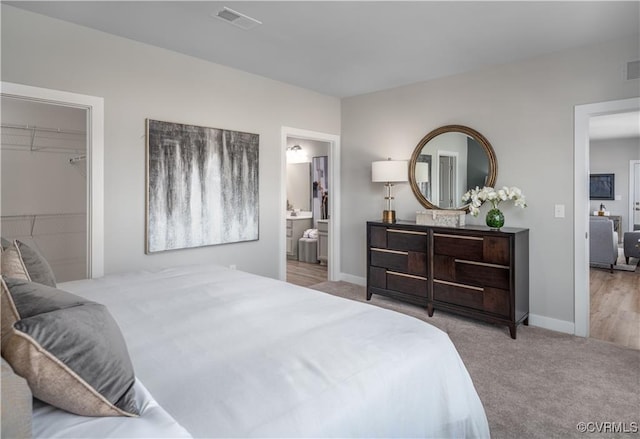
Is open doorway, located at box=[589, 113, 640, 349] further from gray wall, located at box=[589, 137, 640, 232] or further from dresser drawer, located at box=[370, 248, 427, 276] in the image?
dresser drawer, located at box=[370, 248, 427, 276]

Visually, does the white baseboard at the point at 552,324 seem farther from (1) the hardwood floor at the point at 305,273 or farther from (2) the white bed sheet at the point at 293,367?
(1) the hardwood floor at the point at 305,273

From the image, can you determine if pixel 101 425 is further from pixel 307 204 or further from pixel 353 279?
pixel 307 204

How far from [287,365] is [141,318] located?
83 cm

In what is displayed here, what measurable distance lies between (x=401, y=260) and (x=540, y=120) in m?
1.92

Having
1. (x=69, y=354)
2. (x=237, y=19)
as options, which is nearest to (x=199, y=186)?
(x=237, y=19)

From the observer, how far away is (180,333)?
1.52 metres

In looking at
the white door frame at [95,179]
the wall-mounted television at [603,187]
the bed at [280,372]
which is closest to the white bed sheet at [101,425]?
the bed at [280,372]

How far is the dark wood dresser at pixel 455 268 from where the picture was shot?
10.9 feet

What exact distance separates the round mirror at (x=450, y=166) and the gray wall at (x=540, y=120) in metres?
0.09

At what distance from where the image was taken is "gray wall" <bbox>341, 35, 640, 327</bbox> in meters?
3.30

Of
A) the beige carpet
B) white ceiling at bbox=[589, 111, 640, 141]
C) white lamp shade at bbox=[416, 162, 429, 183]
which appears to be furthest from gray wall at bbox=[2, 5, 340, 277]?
white ceiling at bbox=[589, 111, 640, 141]

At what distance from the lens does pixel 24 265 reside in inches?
66.0

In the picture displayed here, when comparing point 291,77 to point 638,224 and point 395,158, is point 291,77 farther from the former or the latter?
point 638,224

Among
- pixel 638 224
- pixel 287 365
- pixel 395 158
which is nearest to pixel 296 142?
pixel 395 158
